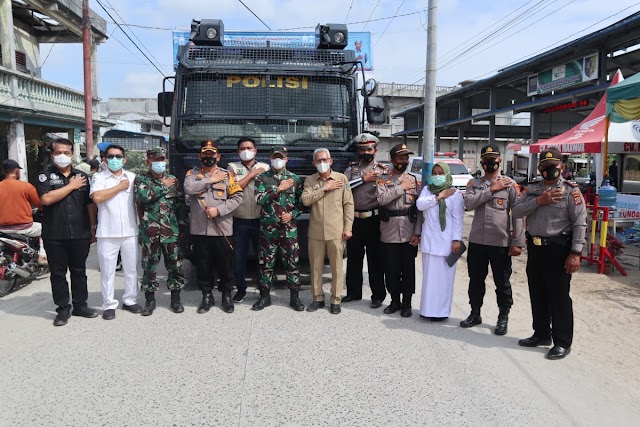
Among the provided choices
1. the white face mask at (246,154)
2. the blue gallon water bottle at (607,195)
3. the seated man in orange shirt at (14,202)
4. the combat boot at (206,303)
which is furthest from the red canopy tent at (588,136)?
the seated man in orange shirt at (14,202)

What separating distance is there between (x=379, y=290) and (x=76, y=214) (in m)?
3.29

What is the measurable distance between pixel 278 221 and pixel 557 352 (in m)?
2.91

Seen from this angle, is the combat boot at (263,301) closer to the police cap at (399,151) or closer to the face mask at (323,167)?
the face mask at (323,167)

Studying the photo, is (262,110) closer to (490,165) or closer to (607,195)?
(490,165)

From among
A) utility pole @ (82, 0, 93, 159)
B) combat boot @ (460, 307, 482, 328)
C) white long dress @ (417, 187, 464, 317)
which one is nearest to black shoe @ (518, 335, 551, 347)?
combat boot @ (460, 307, 482, 328)

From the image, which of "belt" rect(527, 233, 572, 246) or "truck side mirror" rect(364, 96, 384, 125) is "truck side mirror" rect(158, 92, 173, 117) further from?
"belt" rect(527, 233, 572, 246)

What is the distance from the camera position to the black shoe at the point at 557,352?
4.10m

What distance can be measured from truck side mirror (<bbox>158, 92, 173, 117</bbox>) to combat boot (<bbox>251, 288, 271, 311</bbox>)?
3069mm

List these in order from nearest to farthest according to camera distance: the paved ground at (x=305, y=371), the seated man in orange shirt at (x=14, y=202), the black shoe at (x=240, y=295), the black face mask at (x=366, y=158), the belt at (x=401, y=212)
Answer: the paved ground at (x=305, y=371) < the belt at (x=401, y=212) < the black face mask at (x=366, y=158) < the black shoe at (x=240, y=295) < the seated man in orange shirt at (x=14, y=202)

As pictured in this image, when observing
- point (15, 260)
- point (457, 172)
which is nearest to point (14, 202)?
point (15, 260)

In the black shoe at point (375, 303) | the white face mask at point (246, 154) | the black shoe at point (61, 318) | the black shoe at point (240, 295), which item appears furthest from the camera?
the black shoe at point (240, 295)

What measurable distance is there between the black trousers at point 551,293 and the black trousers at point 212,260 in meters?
3.02

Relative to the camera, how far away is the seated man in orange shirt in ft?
Result: 20.0

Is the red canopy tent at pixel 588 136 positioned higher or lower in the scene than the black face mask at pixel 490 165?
higher
